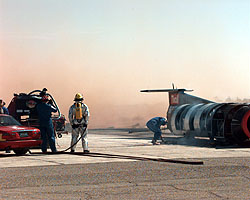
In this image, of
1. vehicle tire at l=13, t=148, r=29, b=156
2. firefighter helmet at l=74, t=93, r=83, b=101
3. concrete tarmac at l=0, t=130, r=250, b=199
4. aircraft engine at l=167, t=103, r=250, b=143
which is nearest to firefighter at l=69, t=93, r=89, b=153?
firefighter helmet at l=74, t=93, r=83, b=101

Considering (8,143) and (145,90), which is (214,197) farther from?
(145,90)

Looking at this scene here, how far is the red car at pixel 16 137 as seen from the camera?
16359mm

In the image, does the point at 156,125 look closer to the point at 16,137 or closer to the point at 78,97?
the point at 78,97

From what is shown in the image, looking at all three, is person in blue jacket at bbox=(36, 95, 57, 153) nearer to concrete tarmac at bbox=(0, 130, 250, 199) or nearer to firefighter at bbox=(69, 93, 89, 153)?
firefighter at bbox=(69, 93, 89, 153)

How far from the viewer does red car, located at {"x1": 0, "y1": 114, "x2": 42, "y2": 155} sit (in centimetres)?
1636

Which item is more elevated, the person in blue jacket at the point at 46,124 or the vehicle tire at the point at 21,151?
the person in blue jacket at the point at 46,124

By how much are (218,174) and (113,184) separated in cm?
284

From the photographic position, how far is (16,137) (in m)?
16.6

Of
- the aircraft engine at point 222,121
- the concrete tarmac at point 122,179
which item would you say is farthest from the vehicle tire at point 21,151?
the aircraft engine at point 222,121

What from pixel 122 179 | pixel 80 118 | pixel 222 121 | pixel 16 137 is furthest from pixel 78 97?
pixel 222 121

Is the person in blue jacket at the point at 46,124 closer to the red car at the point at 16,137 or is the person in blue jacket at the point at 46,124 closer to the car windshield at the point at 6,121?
the red car at the point at 16,137

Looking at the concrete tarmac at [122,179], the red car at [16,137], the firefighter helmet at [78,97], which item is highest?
the firefighter helmet at [78,97]

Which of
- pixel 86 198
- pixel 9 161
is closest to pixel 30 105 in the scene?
pixel 9 161

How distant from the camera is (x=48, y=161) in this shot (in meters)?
14.7
